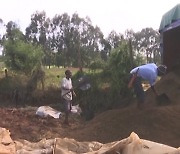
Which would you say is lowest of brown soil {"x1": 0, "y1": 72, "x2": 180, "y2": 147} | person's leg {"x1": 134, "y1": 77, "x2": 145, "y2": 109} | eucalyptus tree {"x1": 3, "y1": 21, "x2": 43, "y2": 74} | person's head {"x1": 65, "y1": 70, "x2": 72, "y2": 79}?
brown soil {"x1": 0, "y1": 72, "x2": 180, "y2": 147}

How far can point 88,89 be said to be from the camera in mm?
→ 13453

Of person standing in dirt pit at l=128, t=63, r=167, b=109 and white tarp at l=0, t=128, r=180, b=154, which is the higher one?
person standing in dirt pit at l=128, t=63, r=167, b=109

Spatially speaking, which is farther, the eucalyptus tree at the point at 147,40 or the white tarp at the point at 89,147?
the eucalyptus tree at the point at 147,40

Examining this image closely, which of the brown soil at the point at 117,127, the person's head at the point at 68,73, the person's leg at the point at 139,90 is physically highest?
the person's head at the point at 68,73

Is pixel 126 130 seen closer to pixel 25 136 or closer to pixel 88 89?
pixel 25 136

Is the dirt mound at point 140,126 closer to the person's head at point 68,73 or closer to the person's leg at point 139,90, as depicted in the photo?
the person's leg at point 139,90

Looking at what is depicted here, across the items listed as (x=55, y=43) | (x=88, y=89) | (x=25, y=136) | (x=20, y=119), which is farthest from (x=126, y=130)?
(x=55, y=43)

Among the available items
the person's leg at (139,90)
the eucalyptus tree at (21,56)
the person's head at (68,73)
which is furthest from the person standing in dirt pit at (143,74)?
the eucalyptus tree at (21,56)

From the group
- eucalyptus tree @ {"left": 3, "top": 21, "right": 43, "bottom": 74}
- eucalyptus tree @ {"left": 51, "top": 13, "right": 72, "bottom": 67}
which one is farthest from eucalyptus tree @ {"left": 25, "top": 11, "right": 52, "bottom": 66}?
eucalyptus tree @ {"left": 3, "top": 21, "right": 43, "bottom": 74}

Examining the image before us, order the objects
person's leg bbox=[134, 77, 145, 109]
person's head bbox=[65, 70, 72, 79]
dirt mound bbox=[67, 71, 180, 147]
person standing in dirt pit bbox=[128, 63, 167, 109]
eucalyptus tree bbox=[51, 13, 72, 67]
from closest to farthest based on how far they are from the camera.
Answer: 1. dirt mound bbox=[67, 71, 180, 147]
2. person standing in dirt pit bbox=[128, 63, 167, 109]
3. person's leg bbox=[134, 77, 145, 109]
4. person's head bbox=[65, 70, 72, 79]
5. eucalyptus tree bbox=[51, 13, 72, 67]

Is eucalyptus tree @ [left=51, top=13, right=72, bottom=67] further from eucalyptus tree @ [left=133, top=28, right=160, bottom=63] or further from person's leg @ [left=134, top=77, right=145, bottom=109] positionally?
person's leg @ [left=134, top=77, right=145, bottom=109]

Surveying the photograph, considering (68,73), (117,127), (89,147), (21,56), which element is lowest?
(117,127)

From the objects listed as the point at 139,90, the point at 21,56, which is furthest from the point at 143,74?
the point at 21,56

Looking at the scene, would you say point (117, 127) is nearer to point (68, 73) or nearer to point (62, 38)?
point (68, 73)
